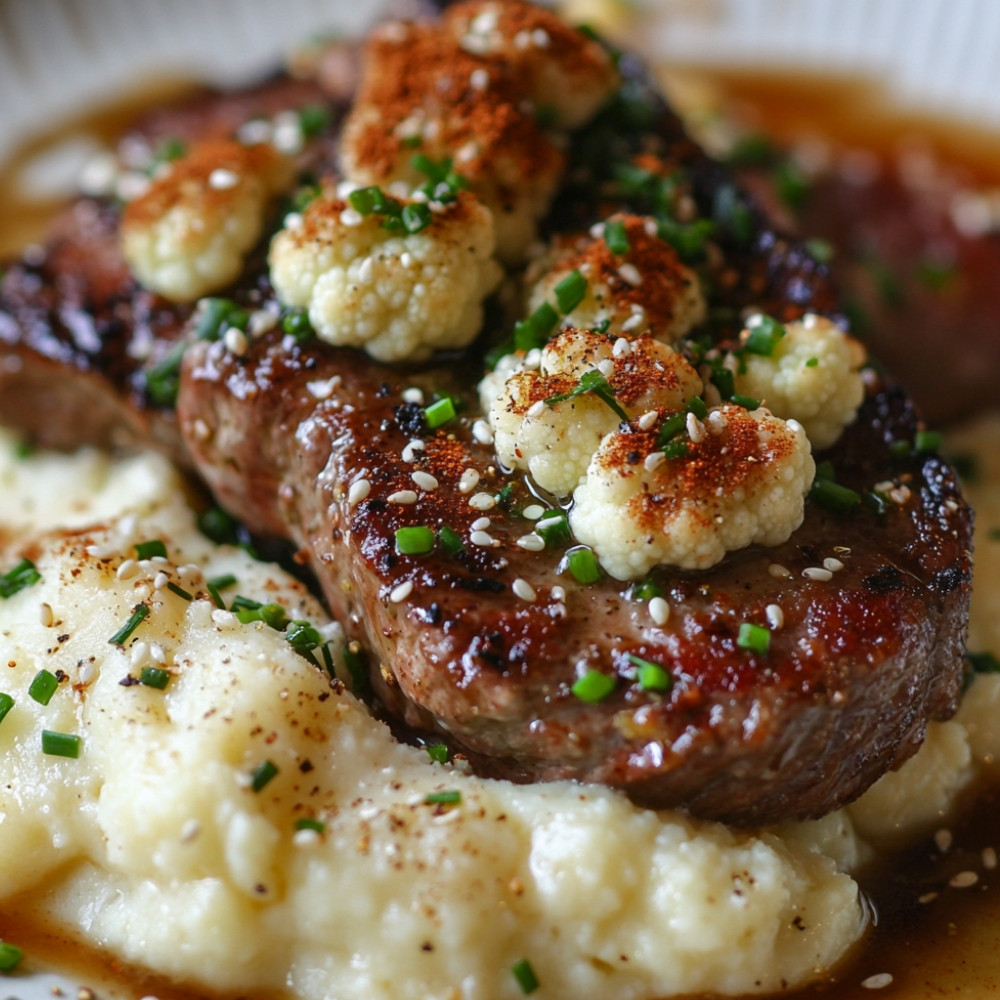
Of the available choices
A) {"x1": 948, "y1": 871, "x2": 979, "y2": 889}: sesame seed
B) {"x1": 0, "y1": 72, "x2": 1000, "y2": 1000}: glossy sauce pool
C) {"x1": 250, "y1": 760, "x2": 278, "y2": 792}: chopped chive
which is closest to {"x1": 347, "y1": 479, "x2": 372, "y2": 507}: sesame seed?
{"x1": 250, "y1": 760, "x2": 278, "y2": 792}: chopped chive

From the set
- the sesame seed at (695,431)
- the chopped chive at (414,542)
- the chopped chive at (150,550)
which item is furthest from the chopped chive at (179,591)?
the sesame seed at (695,431)

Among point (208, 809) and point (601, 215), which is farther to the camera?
point (601, 215)

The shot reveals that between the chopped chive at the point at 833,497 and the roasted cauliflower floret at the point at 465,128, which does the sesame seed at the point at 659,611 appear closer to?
the chopped chive at the point at 833,497

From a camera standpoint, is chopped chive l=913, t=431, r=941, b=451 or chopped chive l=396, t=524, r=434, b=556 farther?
chopped chive l=913, t=431, r=941, b=451

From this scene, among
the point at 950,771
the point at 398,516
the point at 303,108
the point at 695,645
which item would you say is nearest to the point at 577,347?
the point at 398,516

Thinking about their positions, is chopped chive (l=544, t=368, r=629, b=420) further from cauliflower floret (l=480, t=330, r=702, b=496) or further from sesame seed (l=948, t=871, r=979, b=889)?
sesame seed (l=948, t=871, r=979, b=889)

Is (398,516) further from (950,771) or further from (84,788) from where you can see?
(950,771)

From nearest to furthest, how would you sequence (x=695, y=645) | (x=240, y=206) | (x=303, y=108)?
(x=695, y=645), (x=240, y=206), (x=303, y=108)
